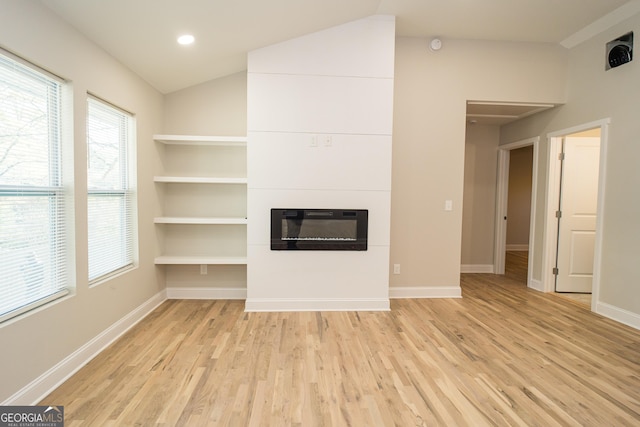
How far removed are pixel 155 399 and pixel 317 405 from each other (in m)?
1.01

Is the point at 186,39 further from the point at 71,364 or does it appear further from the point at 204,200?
the point at 71,364

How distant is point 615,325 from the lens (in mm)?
3014

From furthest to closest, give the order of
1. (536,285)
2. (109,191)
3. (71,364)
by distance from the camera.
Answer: (536,285) → (109,191) → (71,364)

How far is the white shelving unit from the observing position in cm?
363

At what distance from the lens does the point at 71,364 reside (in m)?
2.11

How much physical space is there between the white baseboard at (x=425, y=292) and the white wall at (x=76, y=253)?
291cm

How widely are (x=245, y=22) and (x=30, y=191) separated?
6.96 ft

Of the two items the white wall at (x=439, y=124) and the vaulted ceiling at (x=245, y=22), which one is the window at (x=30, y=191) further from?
the white wall at (x=439, y=124)

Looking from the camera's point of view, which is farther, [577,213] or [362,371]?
[577,213]

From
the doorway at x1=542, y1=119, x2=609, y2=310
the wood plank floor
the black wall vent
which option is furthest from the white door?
the black wall vent

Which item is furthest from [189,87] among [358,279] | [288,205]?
[358,279]

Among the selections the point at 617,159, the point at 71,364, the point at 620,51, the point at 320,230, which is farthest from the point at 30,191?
the point at 620,51

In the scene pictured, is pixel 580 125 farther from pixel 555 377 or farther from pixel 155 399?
pixel 155 399

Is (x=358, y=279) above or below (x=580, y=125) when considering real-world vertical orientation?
below
